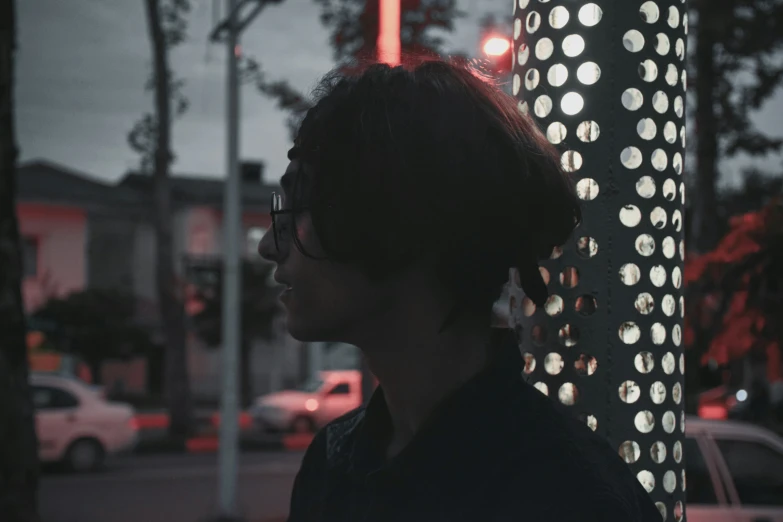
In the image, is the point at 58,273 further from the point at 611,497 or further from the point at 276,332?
the point at 611,497

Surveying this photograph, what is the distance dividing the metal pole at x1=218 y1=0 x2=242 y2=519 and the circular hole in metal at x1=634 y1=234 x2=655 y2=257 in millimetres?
9405

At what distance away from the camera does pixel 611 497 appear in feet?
3.16

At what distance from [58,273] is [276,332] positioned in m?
10.1

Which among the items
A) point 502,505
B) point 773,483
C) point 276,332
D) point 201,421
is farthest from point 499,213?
point 276,332

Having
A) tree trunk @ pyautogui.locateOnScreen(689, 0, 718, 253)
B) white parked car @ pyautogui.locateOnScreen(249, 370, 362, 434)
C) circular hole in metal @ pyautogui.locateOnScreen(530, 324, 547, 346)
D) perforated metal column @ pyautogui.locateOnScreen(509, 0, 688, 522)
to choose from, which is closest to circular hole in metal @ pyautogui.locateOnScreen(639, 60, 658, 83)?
perforated metal column @ pyautogui.locateOnScreen(509, 0, 688, 522)

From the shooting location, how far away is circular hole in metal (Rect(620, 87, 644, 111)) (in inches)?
57.4

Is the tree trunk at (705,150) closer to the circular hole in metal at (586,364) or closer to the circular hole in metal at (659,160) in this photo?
the circular hole in metal at (659,160)

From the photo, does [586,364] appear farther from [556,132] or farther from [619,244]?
[556,132]

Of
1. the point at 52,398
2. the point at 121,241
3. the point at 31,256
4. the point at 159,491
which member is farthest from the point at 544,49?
the point at 121,241

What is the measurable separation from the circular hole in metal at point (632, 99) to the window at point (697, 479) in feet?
13.2

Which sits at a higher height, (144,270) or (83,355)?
(144,270)

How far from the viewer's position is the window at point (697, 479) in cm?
512

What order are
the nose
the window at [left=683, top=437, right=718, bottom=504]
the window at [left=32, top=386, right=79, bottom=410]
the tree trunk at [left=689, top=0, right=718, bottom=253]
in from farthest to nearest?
the window at [left=32, top=386, right=79, bottom=410] < the tree trunk at [left=689, top=0, right=718, bottom=253] < the window at [left=683, top=437, right=718, bottom=504] < the nose

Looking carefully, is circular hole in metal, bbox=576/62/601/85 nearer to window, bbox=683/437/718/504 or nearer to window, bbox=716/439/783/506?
window, bbox=683/437/718/504
